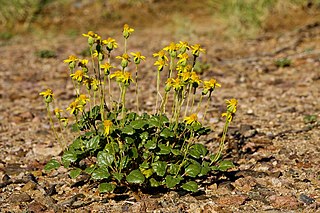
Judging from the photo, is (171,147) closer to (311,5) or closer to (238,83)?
(238,83)

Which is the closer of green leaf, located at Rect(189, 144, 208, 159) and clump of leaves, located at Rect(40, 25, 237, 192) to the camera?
clump of leaves, located at Rect(40, 25, 237, 192)

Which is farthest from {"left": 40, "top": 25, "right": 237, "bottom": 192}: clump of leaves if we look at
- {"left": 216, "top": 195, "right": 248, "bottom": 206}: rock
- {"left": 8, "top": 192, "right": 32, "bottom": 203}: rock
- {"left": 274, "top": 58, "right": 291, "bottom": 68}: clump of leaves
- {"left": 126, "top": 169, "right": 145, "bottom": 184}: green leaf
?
{"left": 274, "top": 58, "right": 291, "bottom": 68}: clump of leaves

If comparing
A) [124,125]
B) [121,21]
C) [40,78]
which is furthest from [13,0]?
[124,125]

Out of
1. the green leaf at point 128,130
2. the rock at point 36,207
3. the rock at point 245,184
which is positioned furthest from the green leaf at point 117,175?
the rock at point 245,184

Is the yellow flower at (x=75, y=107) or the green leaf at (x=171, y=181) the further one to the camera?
the green leaf at (x=171, y=181)

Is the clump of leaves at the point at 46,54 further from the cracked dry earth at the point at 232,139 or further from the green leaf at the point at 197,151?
the green leaf at the point at 197,151

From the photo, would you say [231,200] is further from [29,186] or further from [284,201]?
[29,186]

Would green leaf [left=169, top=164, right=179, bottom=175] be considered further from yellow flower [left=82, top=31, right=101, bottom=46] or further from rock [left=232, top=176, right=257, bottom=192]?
yellow flower [left=82, top=31, right=101, bottom=46]
